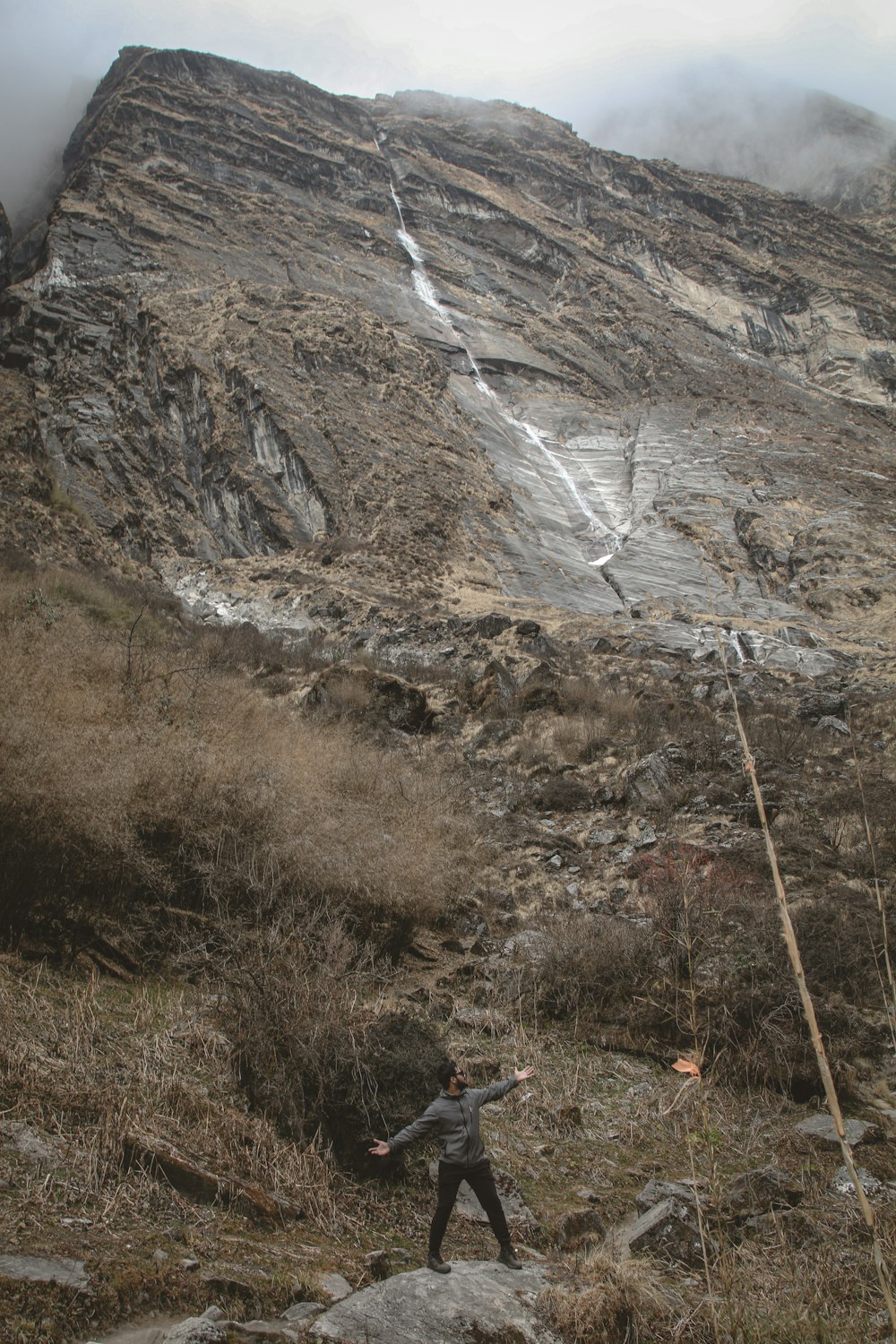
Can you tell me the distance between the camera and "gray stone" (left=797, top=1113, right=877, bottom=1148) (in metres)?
4.56

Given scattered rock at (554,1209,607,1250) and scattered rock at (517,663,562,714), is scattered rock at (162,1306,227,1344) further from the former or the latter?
scattered rock at (517,663,562,714)

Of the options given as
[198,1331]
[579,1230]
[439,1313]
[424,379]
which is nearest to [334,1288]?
[439,1313]

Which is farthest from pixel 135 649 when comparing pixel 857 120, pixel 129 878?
pixel 857 120

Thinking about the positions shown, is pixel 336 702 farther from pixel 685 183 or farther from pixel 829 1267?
pixel 685 183

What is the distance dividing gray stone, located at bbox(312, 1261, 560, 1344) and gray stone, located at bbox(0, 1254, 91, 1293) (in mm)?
788

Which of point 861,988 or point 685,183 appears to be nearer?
point 861,988

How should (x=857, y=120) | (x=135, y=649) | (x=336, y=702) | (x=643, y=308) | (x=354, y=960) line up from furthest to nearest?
(x=857, y=120)
(x=643, y=308)
(x=336, y=702)
(x=135, y=649)
(x=354, y=960)

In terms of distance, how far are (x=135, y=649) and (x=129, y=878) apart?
16.2ft

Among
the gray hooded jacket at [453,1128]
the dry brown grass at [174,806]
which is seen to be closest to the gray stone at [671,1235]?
the gray hooded jacket at [453,1128]

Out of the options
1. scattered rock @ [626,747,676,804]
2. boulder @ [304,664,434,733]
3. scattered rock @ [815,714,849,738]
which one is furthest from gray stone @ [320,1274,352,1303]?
scattered rock @ [815,714,849,738]

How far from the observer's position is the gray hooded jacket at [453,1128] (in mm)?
3516

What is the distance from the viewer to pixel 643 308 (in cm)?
5666

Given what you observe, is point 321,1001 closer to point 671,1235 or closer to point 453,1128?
point 453,1128

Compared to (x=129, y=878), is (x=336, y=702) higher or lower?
lower
